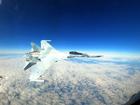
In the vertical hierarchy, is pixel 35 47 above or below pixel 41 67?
above

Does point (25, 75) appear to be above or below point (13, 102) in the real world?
above

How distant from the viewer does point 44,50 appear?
10891mm

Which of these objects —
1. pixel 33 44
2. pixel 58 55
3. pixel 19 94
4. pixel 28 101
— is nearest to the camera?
pixel 58 55

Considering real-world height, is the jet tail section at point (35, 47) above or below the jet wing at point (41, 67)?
above

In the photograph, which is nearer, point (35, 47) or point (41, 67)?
point (41, 67)

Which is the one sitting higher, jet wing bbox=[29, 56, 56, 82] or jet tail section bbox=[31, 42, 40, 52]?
jet tail section bbox=[31, 42, 40, 52]

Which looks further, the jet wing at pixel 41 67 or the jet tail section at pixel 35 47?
the jet tail section at pixel 35 47

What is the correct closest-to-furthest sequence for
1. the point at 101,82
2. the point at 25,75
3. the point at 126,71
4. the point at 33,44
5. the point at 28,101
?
the point at 33,44
the point at 28,101
the point at 25,75
the point at 101,82
the point at 126,71

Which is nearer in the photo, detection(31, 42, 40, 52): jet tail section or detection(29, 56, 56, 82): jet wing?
detection(29, 56, 56, 82): jet wing

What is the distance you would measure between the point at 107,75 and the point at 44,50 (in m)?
115

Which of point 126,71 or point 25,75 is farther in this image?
point 126,71

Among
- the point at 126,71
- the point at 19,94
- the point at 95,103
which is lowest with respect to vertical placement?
the point at 95,103

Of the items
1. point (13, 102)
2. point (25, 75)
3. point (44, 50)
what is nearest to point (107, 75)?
point (25, 75)

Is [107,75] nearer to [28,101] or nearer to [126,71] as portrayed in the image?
[126,71]
